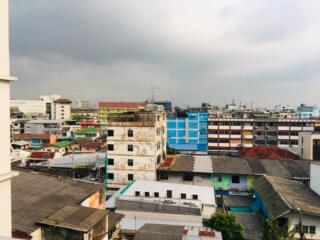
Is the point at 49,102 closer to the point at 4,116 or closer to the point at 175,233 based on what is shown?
the point at 175,233

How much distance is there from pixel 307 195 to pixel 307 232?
3.60m

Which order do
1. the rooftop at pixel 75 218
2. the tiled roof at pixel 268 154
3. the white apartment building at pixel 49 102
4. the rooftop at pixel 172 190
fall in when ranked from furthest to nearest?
the white apartment building at pixel 49 102 < the tiled roof at pixel 268 154 < the rooftop at pixel 172 190 < the rooftop at pixel 75 218

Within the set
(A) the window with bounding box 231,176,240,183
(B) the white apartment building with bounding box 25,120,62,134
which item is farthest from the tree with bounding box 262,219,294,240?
(B) the white apartment building with bounding box 25,120,62,134

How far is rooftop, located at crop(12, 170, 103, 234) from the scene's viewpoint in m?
10.5

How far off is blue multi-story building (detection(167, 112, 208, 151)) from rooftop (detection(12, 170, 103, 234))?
44165 mm

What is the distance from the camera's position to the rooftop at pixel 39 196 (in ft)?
34.4

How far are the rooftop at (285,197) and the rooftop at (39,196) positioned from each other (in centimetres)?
988

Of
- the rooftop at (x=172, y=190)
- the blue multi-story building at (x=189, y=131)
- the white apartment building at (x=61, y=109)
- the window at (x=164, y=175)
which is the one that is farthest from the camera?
the white apartment building at (x=61, y=109)

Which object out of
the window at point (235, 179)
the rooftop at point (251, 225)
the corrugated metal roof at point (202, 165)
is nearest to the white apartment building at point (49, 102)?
the corrugated metal roof at point (202, 165)

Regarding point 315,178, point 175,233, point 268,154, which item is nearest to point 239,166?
point 315,178

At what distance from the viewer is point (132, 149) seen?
1202 inches

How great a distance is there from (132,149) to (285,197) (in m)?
15.5

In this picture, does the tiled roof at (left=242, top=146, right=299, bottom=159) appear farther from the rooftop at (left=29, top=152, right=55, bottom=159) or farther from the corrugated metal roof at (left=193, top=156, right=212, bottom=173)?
the rooftop at (left=29, top=152, right=55, bottom=159)

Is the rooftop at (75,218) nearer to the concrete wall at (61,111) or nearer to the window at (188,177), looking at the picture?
the window at (188,177)
